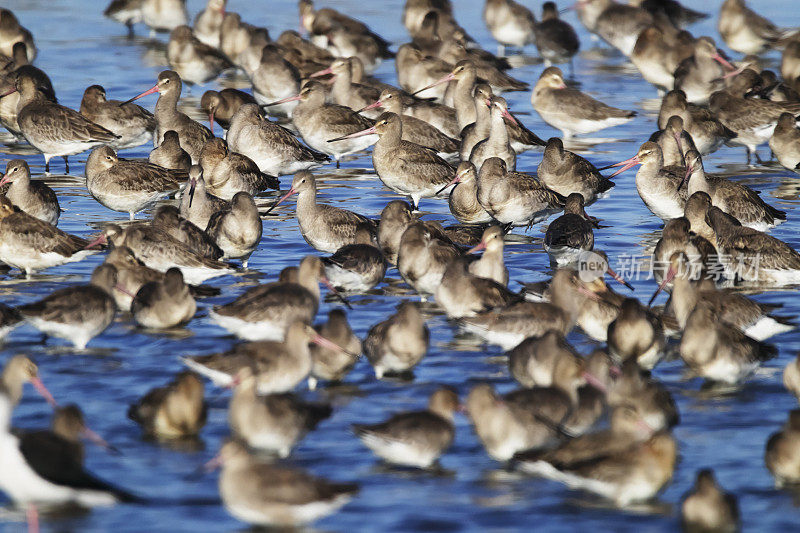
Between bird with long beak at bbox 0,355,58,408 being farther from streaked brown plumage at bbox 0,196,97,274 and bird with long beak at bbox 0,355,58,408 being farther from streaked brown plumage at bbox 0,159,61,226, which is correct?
streaked brown plumage at bbox 0,159,61,226

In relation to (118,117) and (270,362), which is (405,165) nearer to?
(118,117)

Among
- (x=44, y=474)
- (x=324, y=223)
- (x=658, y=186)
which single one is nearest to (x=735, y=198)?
(x=658, y=186)

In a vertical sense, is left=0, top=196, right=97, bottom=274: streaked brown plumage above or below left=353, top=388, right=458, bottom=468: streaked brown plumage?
below

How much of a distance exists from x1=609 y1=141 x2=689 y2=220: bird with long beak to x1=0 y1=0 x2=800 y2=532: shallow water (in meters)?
0.35

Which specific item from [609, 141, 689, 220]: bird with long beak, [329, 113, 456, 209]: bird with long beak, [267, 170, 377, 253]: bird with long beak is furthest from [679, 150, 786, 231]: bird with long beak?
[267, 170, 377, 253]: bird with long beak

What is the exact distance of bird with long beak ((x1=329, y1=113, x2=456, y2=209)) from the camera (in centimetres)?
1680

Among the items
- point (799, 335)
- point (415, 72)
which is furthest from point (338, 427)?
point (415, 72)

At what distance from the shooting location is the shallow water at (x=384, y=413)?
821 centimetres

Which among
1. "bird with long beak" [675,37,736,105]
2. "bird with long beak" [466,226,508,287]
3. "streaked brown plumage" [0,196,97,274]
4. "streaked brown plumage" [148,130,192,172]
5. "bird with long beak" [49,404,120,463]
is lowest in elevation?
"streaked brown plumage" [0,196,97,274]

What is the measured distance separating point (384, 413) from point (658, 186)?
7.48 m

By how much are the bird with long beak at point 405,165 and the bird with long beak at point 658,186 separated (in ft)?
8.23

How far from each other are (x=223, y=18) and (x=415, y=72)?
19.7 ft

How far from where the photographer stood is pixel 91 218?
16.5 meters

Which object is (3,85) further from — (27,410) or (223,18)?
(27,410)
